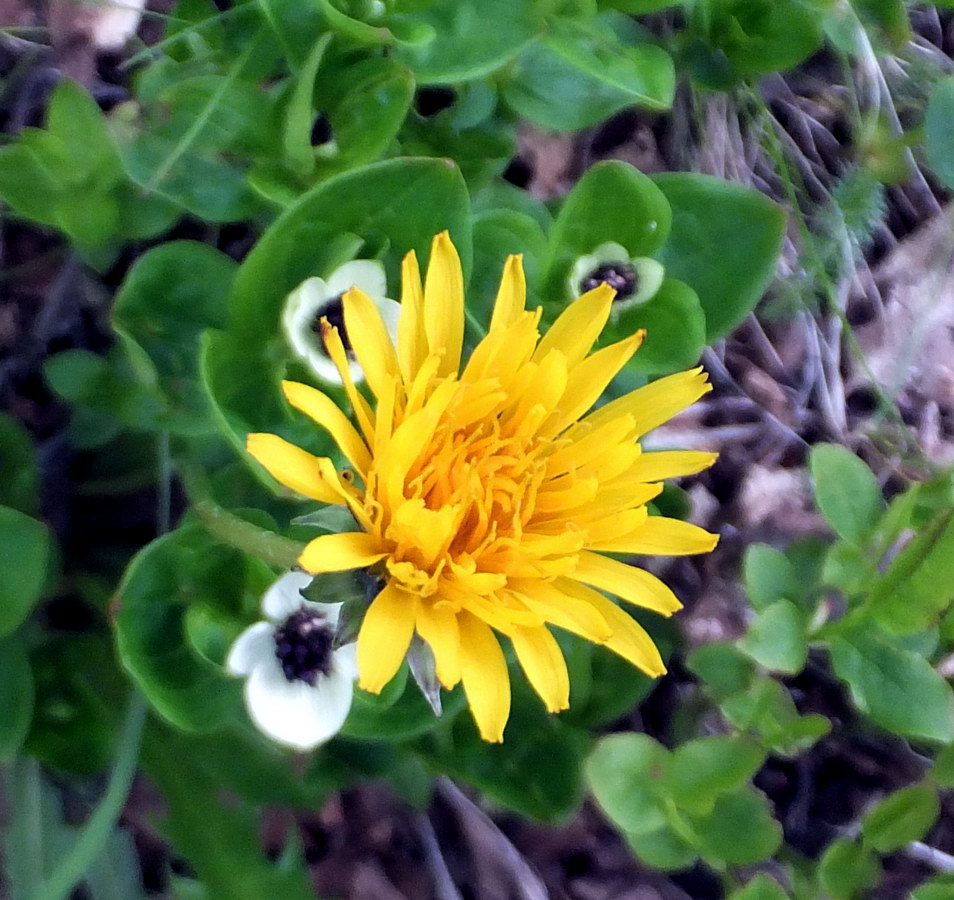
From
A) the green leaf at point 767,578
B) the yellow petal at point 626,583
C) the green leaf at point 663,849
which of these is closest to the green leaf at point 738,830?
the green leaf at point 663,849

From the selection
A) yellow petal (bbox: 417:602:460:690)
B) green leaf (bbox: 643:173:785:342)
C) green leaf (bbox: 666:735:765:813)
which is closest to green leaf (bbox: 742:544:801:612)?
green leaf (bbox: 666:735:765:813)

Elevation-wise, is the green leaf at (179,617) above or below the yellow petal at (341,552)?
below

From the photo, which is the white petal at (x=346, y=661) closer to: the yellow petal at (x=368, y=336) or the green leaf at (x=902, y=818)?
the yellow petal at (x=368, y=336)

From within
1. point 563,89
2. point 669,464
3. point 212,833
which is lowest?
point 212,833

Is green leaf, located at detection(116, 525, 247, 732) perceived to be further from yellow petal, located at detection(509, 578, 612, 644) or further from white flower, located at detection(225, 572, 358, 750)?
yellow petal, located at detection(509, 578, 612, 644)

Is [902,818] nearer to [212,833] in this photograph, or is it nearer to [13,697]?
Result: [212,833]

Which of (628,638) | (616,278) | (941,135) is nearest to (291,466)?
(628,638)
